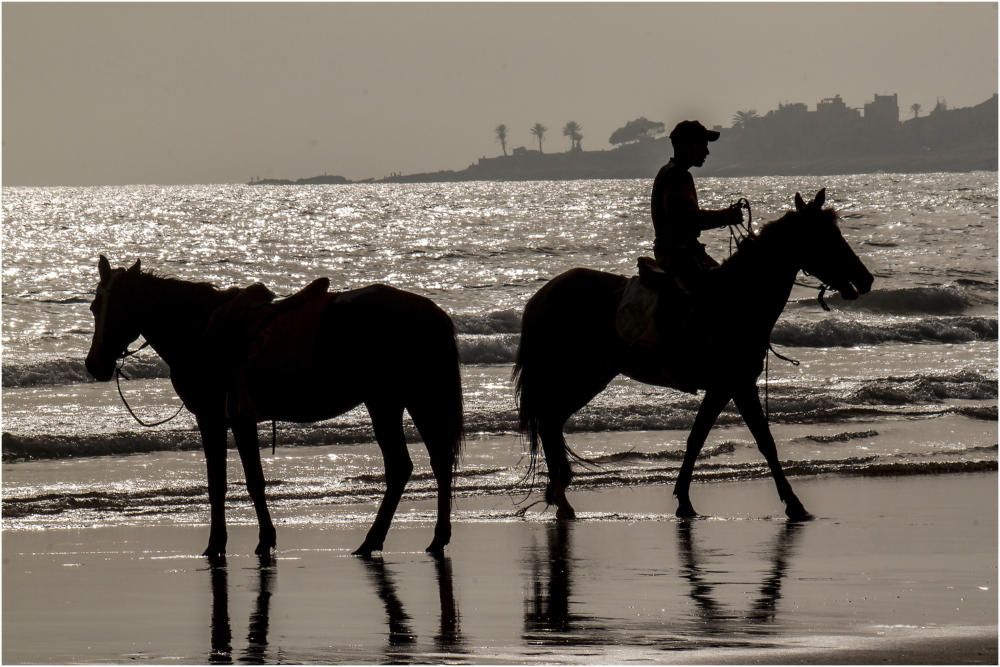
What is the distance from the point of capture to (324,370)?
893 centimetres

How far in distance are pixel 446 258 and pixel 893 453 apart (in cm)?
4140

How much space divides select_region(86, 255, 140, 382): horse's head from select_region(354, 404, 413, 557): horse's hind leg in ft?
4.80

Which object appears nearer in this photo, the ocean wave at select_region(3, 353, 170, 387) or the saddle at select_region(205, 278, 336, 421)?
the saddle at select_region(205, 278, 336, 421)

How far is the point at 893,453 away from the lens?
48.5ft

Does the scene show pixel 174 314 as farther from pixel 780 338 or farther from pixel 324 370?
pixel 780 338

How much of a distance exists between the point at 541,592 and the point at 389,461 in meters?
1.70

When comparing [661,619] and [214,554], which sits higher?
[661,619]

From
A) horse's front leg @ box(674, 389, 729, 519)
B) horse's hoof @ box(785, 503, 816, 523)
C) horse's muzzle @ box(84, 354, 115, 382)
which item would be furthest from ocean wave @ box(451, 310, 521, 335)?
horse's muzzle @ box(84, 354, 115, 382)

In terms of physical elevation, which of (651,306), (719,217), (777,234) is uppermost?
(719,217)

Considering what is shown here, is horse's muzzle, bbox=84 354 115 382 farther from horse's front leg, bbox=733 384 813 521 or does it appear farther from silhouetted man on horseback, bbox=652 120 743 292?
horse's front leg, bbox=733 384 813 521

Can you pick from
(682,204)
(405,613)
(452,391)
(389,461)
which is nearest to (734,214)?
(682,204)

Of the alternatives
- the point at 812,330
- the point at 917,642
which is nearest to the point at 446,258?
the point at 812,330

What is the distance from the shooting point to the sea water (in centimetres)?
1336

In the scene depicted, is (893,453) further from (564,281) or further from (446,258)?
(446,258)
